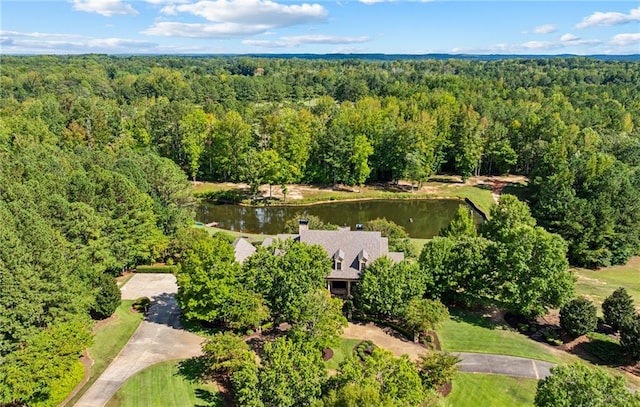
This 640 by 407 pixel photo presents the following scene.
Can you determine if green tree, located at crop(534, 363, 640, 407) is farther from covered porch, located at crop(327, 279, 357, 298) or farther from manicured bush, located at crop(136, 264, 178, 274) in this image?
manicured bush, located at crop(136, 264, 178, 274)

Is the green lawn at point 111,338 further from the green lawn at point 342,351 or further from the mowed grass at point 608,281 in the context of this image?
the mowed grass at point 608,281

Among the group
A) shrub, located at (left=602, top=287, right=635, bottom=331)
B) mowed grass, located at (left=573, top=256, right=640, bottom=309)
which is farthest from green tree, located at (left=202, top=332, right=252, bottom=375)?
mowed grass, located at (left=573, top=256, right=640, bottom=309)

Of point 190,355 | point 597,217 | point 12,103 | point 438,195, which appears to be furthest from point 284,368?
point 12,103

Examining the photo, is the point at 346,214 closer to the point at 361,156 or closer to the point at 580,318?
the point at 361,156

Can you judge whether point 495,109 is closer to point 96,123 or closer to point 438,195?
point 438,195

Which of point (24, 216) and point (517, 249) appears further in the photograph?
point (517, 249)

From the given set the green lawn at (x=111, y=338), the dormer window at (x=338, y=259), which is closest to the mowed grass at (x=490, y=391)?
the dormer window at (x=338, y=259)
